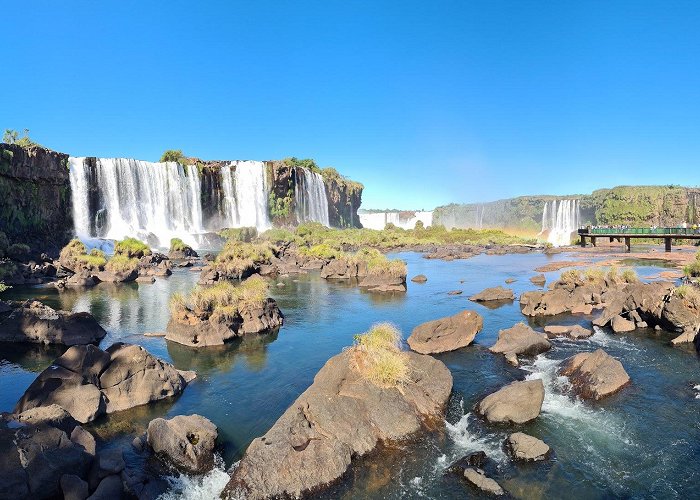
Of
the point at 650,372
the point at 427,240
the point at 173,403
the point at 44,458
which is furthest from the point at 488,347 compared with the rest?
the point at 427,240

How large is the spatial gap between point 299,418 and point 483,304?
71.1 feet

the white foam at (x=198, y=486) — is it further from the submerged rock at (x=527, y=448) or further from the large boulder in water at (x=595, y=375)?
the large boulder in water at (x=595, y=375)

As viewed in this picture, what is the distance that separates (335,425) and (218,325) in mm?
12599

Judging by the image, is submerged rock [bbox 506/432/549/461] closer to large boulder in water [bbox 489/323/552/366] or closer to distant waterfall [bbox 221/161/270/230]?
large boulder in water [bbox 489/323/552/366]

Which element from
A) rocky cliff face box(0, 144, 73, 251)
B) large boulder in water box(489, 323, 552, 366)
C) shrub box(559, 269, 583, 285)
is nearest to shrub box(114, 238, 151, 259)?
rocky cliff face box(0, 144, 73, 251)

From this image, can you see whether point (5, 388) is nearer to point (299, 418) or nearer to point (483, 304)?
point (299, 418)

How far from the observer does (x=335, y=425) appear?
38.8ft

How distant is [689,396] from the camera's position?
48.0 ft

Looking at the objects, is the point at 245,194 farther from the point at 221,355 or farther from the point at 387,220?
the point at 221,355

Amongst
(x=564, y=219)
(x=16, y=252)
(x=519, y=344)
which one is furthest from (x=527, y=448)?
(x=564, y=219)

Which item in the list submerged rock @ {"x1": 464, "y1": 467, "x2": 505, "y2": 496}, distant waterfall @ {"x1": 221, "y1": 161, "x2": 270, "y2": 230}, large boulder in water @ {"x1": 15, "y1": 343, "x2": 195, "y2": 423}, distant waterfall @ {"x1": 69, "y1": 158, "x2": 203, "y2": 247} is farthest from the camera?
distant waterfall @ {"x1": 221, "y1": 161, "x2": 270, "y2": 230}

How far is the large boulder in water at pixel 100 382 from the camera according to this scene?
13695 millimetres

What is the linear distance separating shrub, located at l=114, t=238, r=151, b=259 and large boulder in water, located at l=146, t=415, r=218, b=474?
144 feet

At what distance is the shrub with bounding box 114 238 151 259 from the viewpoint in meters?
51.9
